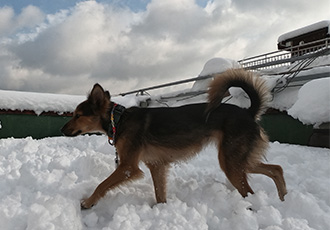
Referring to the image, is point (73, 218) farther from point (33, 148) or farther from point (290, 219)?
point (33, 148)

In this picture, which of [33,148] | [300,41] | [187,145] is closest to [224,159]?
[187,145]

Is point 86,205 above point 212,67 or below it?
below

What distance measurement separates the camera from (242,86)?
3088mm

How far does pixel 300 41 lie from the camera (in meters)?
19.3

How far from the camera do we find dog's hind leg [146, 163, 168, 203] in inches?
113

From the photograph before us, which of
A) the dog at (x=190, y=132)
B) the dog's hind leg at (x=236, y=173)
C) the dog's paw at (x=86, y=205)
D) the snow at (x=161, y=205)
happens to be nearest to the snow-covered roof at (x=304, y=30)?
the snow at (x=161, y=205)

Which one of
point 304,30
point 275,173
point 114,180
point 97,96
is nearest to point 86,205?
point 114,180

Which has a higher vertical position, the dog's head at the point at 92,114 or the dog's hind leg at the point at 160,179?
the dog's head at the point at 92,114

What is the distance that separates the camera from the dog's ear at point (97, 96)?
3.09m

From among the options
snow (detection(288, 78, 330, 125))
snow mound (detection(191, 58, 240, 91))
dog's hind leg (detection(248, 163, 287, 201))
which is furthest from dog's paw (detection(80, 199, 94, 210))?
snow mound (detection(191, 58, 240, 91))

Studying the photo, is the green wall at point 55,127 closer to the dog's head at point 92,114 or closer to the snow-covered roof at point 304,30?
the dog's head at point 92,114

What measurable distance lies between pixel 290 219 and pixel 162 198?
1.30 meters

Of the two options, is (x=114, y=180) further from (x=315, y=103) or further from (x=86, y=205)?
(x=315, y=103)

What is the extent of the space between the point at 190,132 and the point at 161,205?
0.91 metres
